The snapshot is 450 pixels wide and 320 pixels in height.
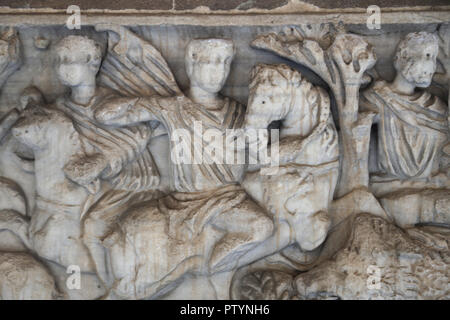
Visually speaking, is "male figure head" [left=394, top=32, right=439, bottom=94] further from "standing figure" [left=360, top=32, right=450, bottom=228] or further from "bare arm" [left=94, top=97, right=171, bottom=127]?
"bare arm" [left=94, top=97, right=171, bottom=127]

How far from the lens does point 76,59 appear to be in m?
3.98

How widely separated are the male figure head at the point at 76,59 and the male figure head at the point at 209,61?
1.75ft

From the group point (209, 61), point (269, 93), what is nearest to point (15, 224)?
point (209, 61)

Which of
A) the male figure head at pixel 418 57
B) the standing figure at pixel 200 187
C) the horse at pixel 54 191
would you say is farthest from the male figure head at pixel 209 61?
the male figure head at pixel 418 57

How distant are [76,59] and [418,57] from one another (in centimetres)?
190

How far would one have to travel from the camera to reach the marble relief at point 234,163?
3.95 m

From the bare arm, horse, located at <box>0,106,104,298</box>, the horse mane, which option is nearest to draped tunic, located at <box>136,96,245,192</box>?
the bare arm

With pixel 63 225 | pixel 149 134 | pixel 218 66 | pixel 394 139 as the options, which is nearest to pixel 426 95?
pixel 394 139

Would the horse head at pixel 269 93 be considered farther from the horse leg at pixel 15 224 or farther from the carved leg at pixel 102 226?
the horse leg at pixel 15 224

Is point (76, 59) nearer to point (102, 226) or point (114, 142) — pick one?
point (114, 142)

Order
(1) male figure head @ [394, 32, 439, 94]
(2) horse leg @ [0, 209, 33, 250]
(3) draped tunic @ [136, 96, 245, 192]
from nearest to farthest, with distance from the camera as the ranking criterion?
(1) male figure head @ [394, 32, 439, 94] < (3) draped tunic @ [136, 96, 245, 192] < (2) horse leg @ [0, 209, 33, 250]

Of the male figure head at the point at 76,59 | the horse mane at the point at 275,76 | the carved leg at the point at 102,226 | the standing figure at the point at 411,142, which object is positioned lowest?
the carved leg at the point at 102,226

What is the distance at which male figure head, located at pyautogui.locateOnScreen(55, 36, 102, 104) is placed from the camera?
157 inches

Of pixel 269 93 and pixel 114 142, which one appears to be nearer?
pixel 269 93
